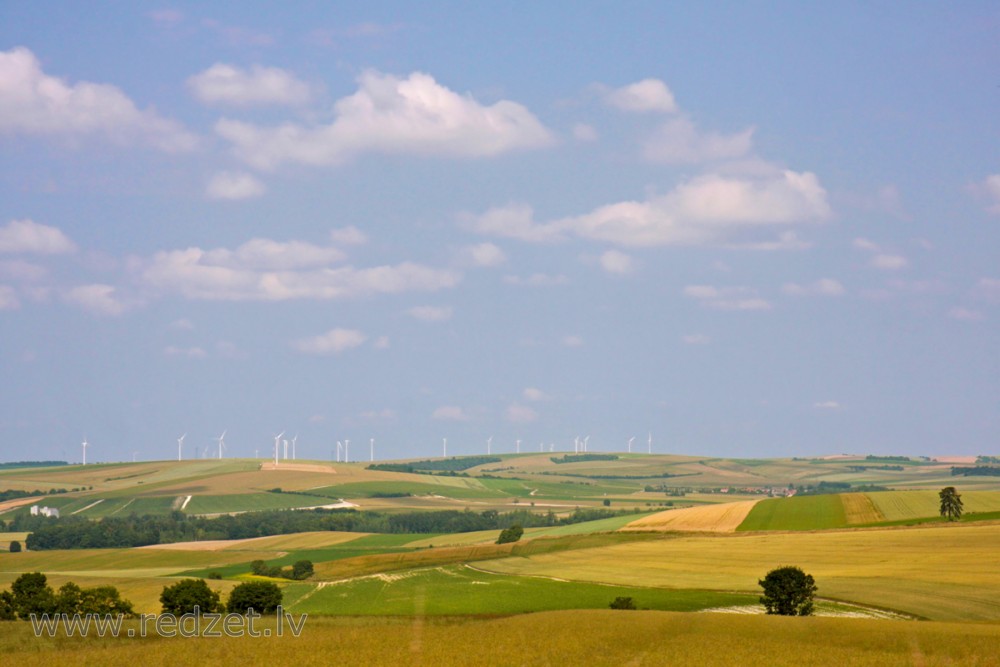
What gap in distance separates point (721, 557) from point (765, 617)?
31.5 m

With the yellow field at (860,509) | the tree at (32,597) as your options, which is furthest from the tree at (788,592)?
the yellow field at (860,509)

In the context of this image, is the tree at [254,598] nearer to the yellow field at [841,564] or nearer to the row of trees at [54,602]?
the row of trees at [54,602]

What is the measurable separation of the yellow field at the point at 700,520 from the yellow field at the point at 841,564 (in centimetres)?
799

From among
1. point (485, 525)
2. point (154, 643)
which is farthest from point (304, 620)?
point (485, 525)

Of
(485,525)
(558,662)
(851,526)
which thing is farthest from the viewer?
(485,525)

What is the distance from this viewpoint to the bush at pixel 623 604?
186ft

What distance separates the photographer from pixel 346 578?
279ft

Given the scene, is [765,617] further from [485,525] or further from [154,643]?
[485,525]

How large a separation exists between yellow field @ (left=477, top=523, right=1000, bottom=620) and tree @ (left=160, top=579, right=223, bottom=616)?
26194mm

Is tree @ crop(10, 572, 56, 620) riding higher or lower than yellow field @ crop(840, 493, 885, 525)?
lower

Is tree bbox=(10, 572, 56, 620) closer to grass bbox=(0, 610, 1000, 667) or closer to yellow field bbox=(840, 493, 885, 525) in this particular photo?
grass bbox=(0, 610, 1000, 667)

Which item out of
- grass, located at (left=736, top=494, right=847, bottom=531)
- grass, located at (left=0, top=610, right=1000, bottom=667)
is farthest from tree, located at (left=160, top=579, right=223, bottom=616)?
grass, located at (left=736, top=494, right=847, bottom=531)

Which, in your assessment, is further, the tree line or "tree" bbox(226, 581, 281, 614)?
the tree line

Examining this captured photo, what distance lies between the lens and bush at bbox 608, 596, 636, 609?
186 ft
